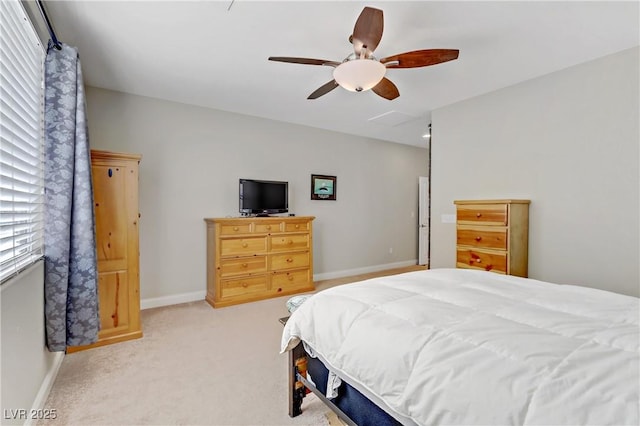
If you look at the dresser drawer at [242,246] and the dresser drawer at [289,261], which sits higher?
the dresser drawer at [242,246]

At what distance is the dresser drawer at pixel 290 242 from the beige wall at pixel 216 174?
1.95ft

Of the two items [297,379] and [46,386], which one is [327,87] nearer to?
[297,379]

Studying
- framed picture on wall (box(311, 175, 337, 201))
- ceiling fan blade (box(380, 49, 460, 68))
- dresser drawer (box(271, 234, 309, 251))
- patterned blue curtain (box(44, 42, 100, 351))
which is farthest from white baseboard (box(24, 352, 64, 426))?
framed picture on wall (box(311, 175, 337, 201))

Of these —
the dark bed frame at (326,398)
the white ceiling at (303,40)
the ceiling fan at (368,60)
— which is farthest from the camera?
the white ceiling at (303,40)

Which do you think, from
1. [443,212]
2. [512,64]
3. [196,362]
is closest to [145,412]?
[196,362]

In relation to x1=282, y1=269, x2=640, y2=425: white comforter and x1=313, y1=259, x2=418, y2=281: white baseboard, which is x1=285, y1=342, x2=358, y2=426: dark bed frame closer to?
x1=282, y1=269, x2=640, y2=425: white comforter

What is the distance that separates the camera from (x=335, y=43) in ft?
8.11

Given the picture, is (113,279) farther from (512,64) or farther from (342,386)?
(512,64)

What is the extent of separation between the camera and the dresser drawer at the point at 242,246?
370 cm

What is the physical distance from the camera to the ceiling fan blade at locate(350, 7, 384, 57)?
1.76 meters

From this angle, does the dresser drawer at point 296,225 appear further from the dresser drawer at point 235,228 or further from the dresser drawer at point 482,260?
the dresser drawer at point 482,260

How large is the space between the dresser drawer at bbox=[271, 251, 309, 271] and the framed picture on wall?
105 centimetres

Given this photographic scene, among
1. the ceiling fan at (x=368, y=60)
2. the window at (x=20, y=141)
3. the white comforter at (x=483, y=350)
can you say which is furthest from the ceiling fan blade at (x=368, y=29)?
the window at (x=20, y=141)

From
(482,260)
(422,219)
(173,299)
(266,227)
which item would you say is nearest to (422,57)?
(482,260)
